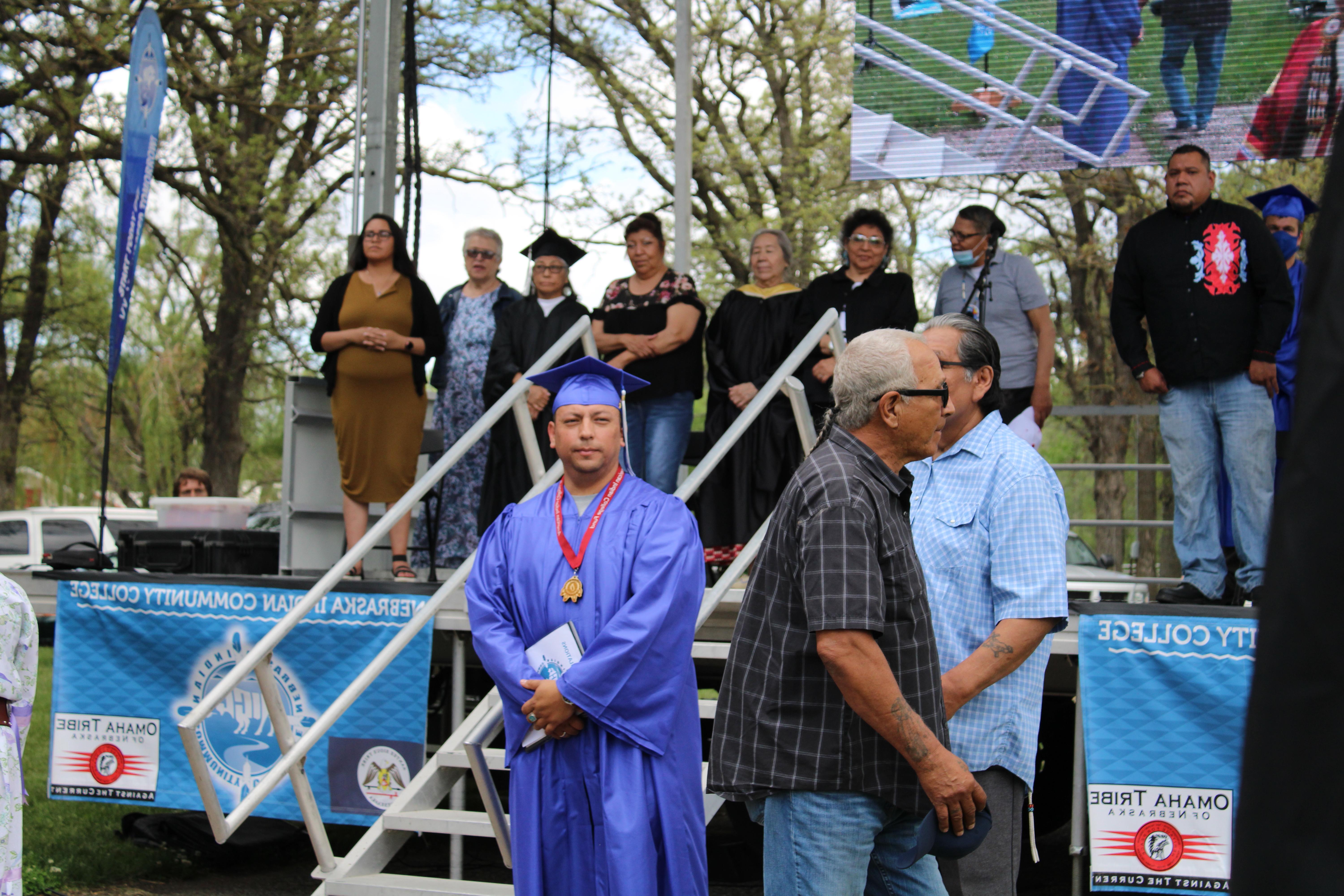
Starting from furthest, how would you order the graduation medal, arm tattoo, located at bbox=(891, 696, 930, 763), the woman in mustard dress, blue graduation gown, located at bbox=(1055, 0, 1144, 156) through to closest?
blue graduation gown, located at bbox=(1055, 0, 1144, 156)
the woman in mustard dress
the graduation medal
arm tattoo, located at bbox=(891, 696, 930, 763)

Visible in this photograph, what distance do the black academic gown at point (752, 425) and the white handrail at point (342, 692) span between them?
1.19m

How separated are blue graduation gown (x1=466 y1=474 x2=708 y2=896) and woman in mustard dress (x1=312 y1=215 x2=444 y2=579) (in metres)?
2.53

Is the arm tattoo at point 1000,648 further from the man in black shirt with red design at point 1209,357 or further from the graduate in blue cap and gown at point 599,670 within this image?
the man in black shirt with red design at point 1209,357

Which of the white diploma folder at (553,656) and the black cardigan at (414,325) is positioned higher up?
the black cardigan at (414,325)

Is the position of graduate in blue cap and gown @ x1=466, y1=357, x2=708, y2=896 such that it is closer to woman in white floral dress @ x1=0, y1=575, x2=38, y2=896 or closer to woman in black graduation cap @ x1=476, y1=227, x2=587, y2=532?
woman in white floral dress @ x1=0, y1=575, x2=38, y2=896

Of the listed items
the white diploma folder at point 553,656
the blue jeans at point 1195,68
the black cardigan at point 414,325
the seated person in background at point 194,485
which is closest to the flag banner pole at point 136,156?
the black cardigan at point 414,325

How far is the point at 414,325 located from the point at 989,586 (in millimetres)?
4097

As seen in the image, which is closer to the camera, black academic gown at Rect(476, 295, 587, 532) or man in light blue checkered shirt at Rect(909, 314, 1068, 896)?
man in light blue checkered shirt at Rect(909, 314, 1068, 896)

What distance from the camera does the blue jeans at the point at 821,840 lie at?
2453mm

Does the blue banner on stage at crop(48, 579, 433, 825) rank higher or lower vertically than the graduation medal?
lower

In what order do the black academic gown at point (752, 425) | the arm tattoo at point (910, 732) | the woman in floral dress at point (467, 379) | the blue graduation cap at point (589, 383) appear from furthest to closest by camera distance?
the woman in floral dress at point (467, 379)
the black academic gown at point (752, 425)
the blue graduation cap at point (589, 383)
the arm tattoo at point (910, 732)

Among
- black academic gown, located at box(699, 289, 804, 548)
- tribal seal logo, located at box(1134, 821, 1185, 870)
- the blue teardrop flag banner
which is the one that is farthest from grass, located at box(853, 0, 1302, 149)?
tribal seal logo, located at box(1134, 821, 1185, 870)

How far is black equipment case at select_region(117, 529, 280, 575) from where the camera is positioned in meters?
6.20

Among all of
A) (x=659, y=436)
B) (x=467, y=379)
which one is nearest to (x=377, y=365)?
(x=467, y=379)
